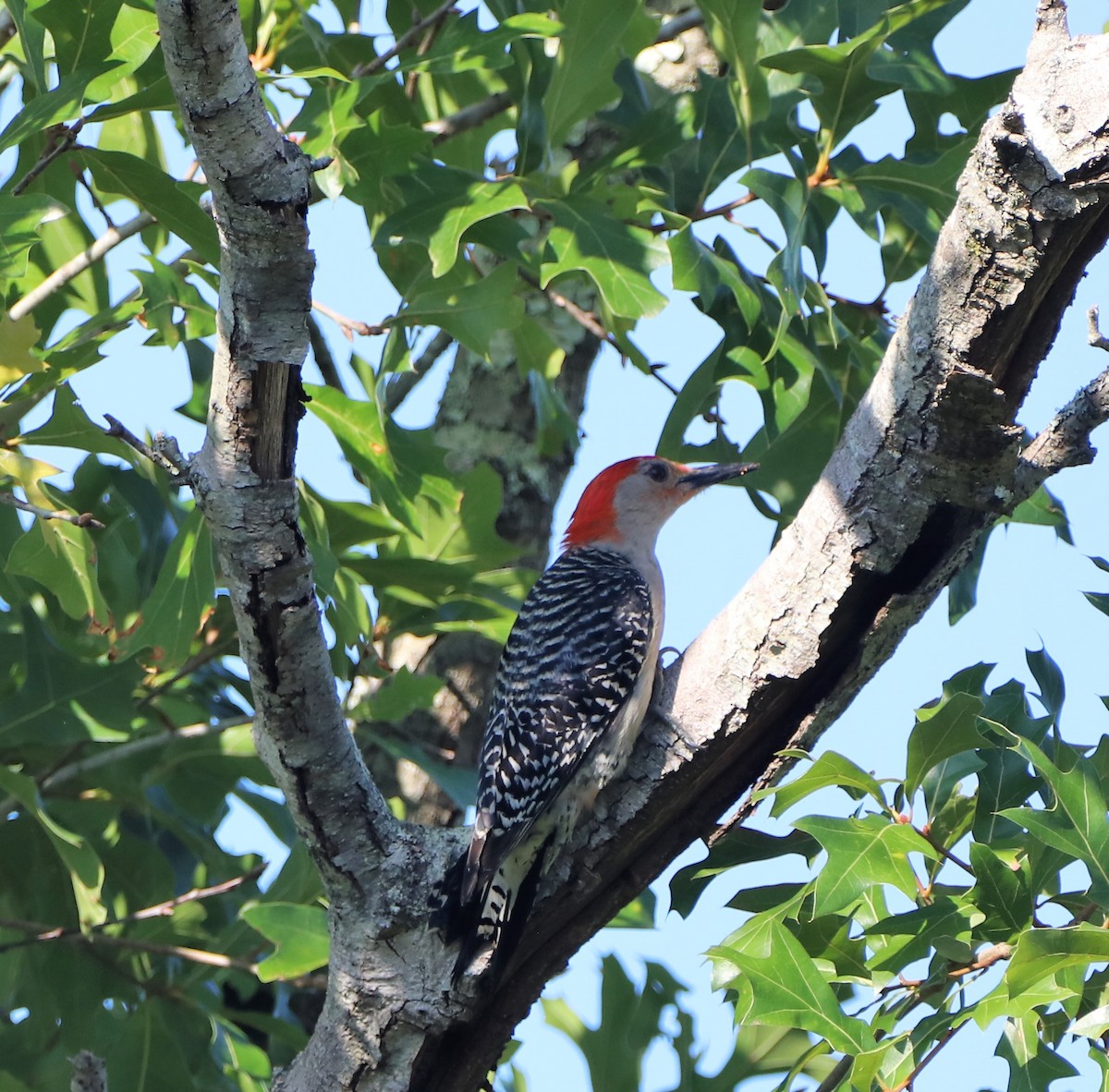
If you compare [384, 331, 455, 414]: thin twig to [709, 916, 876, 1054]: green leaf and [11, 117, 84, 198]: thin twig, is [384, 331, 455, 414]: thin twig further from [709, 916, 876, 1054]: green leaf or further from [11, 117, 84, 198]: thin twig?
[709, 916, 876, 1054]: green leaf

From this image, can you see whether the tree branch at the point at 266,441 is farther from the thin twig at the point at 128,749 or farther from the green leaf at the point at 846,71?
the green leaf at the point at 846,71

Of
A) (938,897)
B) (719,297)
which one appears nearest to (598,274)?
(719,297)

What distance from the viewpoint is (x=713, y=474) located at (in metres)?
4.97

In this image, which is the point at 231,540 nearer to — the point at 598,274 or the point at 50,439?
the point at 50,439

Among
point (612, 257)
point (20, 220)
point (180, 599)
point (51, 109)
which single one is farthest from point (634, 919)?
point (51, 109)

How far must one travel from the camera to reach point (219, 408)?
249 centimetres

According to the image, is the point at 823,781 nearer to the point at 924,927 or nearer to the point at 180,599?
the point at 924,927

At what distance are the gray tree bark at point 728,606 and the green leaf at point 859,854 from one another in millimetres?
409

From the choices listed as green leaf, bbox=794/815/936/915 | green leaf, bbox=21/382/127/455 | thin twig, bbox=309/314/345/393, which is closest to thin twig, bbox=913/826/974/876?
green leaf, bbox=794/815/936/915

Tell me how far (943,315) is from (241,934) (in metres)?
2.73

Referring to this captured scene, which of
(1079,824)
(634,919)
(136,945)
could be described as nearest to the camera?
(1079,824)

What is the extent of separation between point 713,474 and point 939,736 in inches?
84.5

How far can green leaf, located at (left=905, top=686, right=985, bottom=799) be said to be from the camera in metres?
2.91

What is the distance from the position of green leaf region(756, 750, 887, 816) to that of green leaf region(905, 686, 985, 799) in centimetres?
12
